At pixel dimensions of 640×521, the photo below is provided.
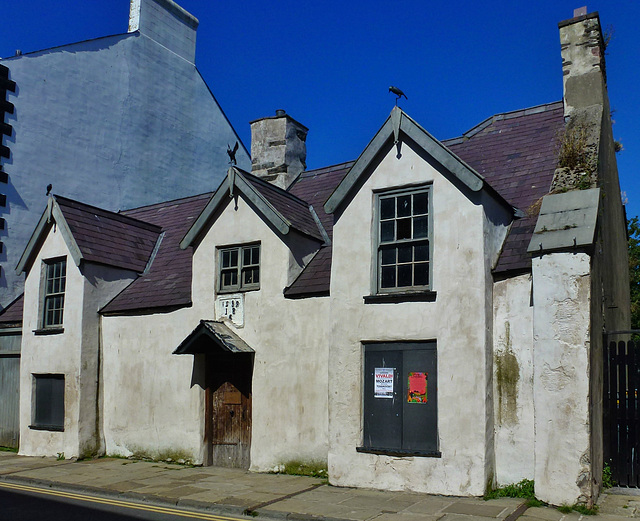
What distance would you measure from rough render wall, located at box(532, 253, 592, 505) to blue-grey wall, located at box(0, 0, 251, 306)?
15969mm

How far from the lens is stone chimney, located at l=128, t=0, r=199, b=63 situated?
24328mm

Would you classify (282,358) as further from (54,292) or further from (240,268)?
(54,292)

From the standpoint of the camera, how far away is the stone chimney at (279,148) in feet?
61.6

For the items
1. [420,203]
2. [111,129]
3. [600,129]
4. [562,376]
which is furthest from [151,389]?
[111,129]

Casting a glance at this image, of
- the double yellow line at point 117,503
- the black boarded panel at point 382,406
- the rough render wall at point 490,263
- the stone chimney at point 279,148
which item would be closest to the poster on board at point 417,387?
the black boarded panel at point 382,406

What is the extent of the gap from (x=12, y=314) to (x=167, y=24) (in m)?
12.8

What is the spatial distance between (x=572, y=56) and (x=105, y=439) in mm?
13673

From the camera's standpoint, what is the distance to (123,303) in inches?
631

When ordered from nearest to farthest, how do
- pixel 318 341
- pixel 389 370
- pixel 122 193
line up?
pixel 389 370 < pixel 318 341 < pixel 122 193

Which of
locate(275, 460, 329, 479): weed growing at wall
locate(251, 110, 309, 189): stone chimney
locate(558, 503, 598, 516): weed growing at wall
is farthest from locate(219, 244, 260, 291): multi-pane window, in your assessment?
locate(558, 503, 598, 516): weed growing at wall

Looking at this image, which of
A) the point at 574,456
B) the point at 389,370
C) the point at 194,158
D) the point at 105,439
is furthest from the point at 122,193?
the point at 574,456

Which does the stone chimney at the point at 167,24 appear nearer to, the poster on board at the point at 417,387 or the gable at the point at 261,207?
the gable at the point at 261,207

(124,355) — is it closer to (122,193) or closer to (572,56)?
(122,193)

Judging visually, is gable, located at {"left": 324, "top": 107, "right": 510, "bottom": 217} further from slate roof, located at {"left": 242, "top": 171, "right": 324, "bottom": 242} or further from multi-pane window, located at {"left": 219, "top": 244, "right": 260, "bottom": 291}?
multi-pane window, located at {"left": 219, "top": 244, "right": 260, "bottom": 291}
